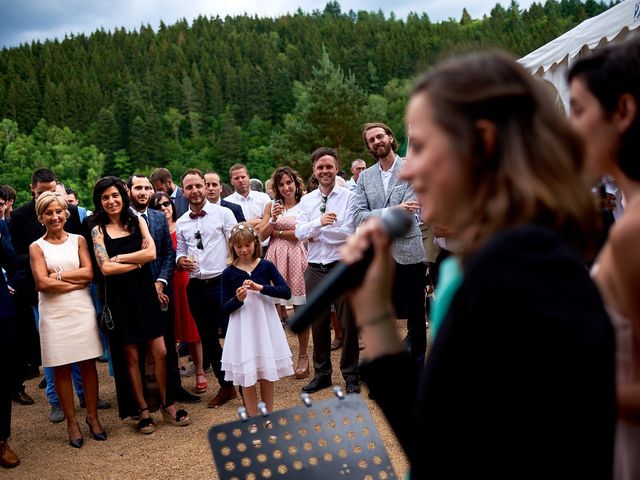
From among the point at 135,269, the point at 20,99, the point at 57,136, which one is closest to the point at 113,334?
the point at 135,269

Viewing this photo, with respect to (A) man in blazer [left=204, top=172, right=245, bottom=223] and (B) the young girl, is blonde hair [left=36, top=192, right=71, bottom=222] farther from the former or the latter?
(A) man in blazer [left=204, top=172, right=245, bottom=223]

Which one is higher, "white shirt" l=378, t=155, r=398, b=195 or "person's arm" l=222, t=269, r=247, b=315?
"white shirt" l=378, t=155, r=398, b=195

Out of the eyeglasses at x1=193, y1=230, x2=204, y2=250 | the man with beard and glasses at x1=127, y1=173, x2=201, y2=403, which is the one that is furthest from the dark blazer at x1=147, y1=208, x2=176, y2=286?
the eyeglasses at x1=193, y1=230, x2=204, y2=250

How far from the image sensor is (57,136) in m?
64.1

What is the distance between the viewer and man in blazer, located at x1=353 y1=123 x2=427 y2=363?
16.9ft

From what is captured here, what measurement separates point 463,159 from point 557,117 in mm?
166

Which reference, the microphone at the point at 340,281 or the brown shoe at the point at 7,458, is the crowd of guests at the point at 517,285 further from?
the brown shoe at the point at 7,458

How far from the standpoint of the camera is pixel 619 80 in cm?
128

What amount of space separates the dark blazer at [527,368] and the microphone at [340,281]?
7.6 inches

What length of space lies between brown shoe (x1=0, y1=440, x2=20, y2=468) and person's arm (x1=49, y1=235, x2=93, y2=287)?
50.8 inches

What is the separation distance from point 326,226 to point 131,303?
5.80ft

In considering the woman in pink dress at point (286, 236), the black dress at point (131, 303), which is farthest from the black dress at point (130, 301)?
the woman in pink dress at point (286, 236)

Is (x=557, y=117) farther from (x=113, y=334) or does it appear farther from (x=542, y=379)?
(x=113, y=334)

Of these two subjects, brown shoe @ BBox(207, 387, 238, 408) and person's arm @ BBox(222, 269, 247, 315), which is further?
brown shoe @ BBox(207, 387, 238, 408)
